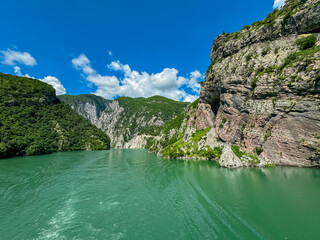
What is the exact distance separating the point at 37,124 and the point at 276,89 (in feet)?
448

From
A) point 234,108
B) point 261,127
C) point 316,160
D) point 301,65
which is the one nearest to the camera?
point 316,160

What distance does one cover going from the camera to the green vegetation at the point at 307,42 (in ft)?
135

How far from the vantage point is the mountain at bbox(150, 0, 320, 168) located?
36531 mm

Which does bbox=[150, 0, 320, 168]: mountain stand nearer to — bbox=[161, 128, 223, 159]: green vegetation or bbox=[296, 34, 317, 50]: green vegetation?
bbox=[296, 34, 317, 50]: green vegetation

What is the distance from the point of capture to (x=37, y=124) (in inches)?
4377

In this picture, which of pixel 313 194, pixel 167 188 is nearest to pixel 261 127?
pixel 313 194

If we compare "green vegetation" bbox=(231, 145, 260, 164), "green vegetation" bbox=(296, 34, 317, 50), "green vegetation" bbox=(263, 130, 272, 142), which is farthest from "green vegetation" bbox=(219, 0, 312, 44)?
"green vegetation" bbox=(231, 145, 260, 164)

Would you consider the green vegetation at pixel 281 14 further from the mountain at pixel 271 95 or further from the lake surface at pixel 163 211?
the lake surface at pixel 163 211

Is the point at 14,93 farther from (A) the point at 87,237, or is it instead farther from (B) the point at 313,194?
(B) the point at 313,194

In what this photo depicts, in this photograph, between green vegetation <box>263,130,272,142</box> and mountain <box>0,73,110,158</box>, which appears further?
mountain <box>0,73,110,158</box>

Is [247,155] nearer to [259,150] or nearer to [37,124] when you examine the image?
[259,150]

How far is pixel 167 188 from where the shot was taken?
2362cm

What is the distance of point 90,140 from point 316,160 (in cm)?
14451

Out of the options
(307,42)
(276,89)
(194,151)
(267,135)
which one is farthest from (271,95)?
(194,151)
